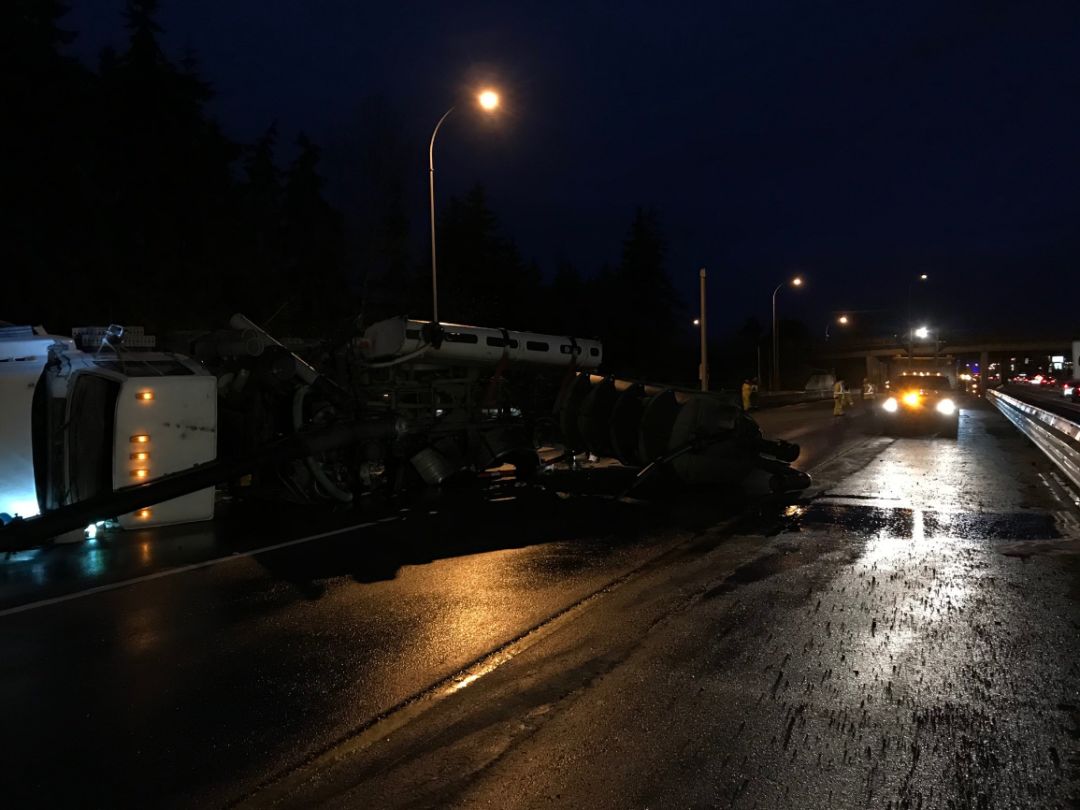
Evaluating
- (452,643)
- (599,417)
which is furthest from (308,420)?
(452,643)

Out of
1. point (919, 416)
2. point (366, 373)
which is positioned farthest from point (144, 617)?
point (919, 416)

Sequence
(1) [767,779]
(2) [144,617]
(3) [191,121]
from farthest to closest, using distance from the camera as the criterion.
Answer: (3) [191,121] < (2) [144,617] < (1) [767,779]

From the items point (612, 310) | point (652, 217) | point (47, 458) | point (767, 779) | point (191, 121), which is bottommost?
point (767, 779)

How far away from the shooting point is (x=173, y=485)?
8305 millimetres

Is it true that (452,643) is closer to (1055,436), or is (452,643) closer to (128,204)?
(1055,436)

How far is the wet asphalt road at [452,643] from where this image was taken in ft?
12.9

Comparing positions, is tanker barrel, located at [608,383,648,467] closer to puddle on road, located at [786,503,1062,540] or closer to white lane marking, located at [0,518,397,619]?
puddle on road, located at [786,503,1062,540]

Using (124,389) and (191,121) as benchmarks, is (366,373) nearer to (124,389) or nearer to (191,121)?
(124,389)

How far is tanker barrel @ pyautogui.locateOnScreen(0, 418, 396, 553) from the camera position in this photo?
295 inches

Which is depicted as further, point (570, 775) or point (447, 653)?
point (447, 653)

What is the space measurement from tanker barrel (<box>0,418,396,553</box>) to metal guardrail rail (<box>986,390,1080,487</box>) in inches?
424

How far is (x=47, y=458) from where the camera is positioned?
8695 millimetres

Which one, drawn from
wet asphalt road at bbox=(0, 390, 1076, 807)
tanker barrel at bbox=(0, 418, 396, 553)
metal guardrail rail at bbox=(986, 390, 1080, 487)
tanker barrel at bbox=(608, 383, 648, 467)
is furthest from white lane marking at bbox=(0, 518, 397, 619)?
metal guardrail rail at bbox=(986, 390, 1080, 487)

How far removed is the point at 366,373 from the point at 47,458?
401 cm
